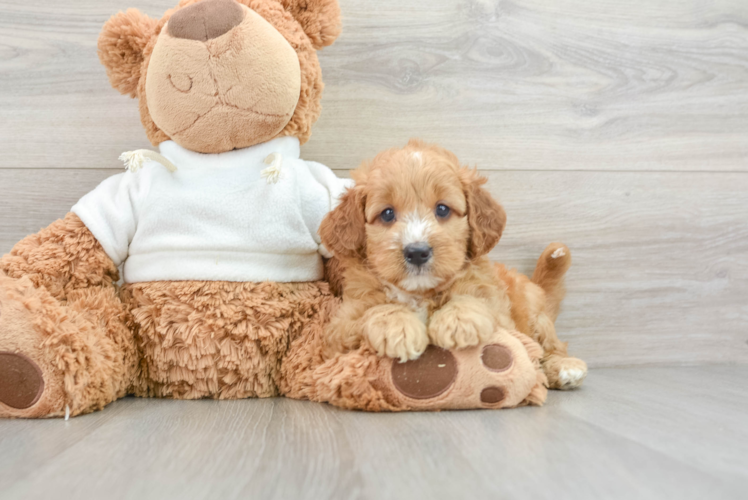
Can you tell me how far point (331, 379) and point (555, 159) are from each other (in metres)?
1.03

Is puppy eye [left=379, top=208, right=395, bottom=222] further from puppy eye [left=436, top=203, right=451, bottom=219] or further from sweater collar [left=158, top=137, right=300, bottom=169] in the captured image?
sweater collar [left=158, top=137, right=300, bottom=169]

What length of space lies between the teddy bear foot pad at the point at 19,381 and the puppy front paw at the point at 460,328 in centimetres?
78

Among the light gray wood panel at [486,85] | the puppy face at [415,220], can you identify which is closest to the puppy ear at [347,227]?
the puppy face at [415,220]

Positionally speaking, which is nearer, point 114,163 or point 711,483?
point 711,483

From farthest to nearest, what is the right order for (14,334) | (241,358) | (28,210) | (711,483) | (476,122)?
1. (476,122)
2. (28,210)
3. (241,358)
4. (14,334)
5. (711,483)

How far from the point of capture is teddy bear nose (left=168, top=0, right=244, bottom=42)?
1.19 m

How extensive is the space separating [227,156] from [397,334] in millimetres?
619

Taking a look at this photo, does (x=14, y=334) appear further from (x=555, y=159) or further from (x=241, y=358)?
(x=555, y=159)

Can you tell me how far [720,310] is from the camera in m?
1.77

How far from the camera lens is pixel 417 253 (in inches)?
42.1

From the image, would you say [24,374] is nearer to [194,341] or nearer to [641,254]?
[194,341]

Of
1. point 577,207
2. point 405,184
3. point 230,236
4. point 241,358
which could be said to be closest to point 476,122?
point 577,207

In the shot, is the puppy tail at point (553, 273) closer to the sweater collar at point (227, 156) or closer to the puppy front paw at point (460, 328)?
the puppy front paw at point (460, 328)

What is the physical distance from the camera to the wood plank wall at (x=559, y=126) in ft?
5.16
